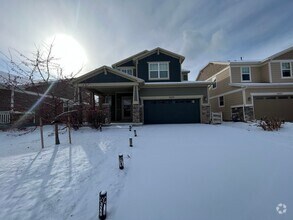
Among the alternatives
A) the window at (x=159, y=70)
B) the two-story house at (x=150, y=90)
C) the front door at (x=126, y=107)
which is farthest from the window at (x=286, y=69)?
the front door at (x=126, y=107)

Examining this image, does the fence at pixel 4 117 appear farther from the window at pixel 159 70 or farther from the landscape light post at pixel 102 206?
the landscape light post at pixel 102 206

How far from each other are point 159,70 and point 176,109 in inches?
174

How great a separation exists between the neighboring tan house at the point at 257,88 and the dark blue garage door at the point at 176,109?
445 centimetres

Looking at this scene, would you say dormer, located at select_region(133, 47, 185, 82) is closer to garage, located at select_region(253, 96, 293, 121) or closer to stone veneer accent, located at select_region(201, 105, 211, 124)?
stone veneer accent, located at select_region(201, 105, 211, 124)

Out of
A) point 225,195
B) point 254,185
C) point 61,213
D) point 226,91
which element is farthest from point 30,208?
point 226,91

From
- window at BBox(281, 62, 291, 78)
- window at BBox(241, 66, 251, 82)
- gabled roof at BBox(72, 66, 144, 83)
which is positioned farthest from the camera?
window at BBox(241, 66, 251, 82)

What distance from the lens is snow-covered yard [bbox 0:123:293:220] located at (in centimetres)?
314

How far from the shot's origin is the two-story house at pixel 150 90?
49.0 ft

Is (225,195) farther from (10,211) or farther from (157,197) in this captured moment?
(10,211)

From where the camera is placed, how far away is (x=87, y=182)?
13.8ft

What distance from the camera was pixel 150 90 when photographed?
1675 cm

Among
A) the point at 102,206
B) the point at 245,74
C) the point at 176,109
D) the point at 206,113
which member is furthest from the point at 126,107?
the point at 102,206

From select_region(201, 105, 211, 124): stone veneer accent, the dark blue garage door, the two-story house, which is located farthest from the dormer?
select_region(201, 105, 211, 124): stone veneer accent

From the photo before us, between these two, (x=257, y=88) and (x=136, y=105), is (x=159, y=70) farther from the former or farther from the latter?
(x=257, y=88)
